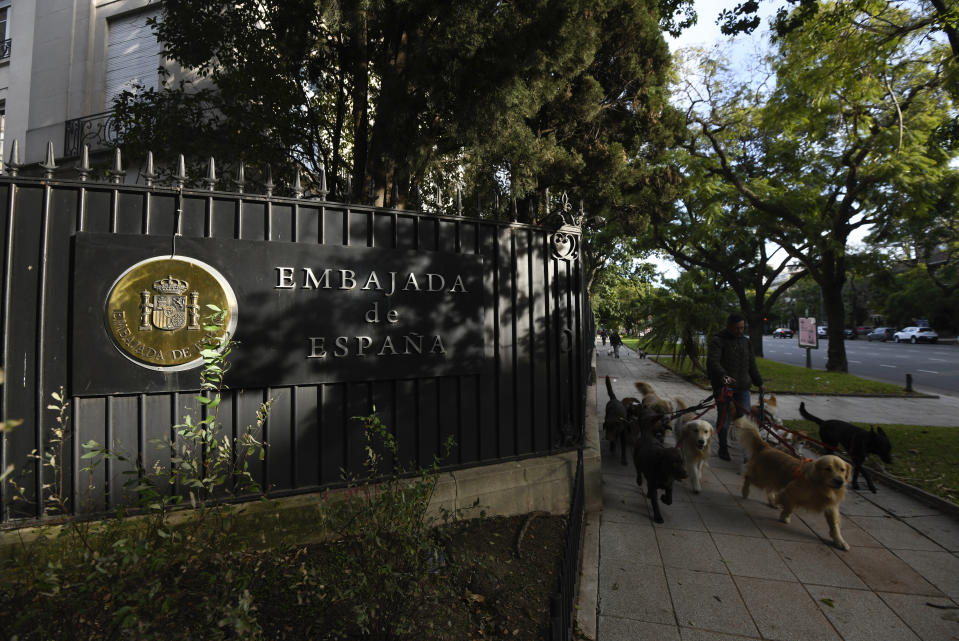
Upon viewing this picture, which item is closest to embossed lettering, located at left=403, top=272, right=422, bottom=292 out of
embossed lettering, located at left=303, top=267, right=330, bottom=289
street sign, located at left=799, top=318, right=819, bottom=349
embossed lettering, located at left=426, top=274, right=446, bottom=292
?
embossed lettering, located at left=426, top=274, right=446, bottom=292

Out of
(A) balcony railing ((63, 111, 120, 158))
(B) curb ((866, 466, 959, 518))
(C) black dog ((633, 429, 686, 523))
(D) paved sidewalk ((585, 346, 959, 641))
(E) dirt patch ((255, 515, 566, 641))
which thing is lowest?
(D) paved sidewalk ((585, 346, 959, 641))

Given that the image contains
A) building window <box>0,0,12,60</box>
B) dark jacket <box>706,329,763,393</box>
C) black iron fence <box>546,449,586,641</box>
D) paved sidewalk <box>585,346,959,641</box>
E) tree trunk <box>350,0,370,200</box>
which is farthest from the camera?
building window <box>0,0,12,60</box>

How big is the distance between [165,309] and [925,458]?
913 centimetres

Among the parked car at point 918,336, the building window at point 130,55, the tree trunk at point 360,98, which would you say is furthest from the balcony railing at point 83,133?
the parked car at point 918,336

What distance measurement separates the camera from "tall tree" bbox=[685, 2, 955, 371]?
365 inches

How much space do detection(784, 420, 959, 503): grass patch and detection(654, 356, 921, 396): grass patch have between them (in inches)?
177

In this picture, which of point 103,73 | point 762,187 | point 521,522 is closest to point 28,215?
point 521,522

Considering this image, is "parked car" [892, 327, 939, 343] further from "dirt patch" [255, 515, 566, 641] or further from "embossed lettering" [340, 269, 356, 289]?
"embossed lettering" [340, 269, 356, 289]

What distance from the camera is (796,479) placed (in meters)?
4.38

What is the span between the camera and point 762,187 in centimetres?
1692

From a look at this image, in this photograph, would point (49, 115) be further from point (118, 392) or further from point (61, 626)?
point (61, 626)

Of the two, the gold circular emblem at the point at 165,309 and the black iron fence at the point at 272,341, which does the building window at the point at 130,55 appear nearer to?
the black iron fence at the point at 272,341

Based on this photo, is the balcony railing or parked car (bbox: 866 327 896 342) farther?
parked car (bbox: 866 327 896 342)

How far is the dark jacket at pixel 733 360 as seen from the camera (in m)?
6.61
